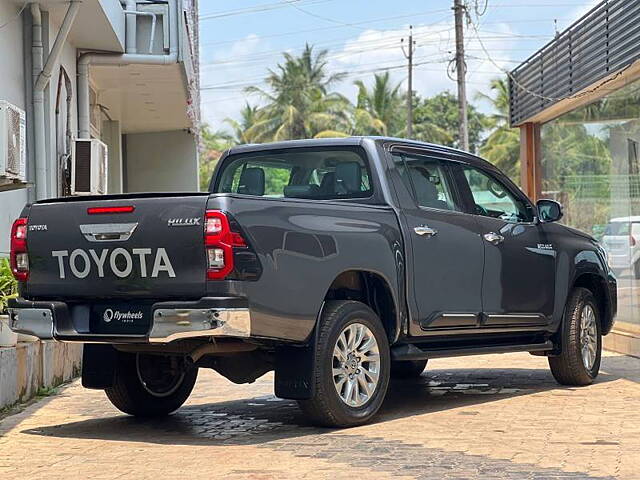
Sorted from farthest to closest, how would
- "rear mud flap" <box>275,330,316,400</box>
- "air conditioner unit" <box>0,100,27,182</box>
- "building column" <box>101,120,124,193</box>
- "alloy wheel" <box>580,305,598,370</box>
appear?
1. "building column" <box>101,120,124,193</box>
2. "alloy wheel" <box>580,305,598,370</box>
3. "air conditioner unit" <box>0,100,27,182</box>
4. "rear mud flap" <box>275,330,316,400</box>

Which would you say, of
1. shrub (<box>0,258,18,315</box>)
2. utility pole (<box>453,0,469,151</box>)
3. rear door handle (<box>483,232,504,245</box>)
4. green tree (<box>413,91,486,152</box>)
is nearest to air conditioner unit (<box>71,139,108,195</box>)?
shrub (<box>0,258,18,315</box>)

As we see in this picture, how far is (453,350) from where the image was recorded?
28.6 ft

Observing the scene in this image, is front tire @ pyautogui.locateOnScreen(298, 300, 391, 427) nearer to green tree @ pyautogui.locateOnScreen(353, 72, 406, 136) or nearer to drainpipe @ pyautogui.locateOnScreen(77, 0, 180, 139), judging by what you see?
drainpipe @ pyautogui.locateOnScreen(77, 0, 180, 139)

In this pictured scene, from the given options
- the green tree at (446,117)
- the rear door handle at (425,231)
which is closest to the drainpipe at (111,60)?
the rear door handle at (425,231)

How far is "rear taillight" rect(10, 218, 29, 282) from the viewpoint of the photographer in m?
7.58

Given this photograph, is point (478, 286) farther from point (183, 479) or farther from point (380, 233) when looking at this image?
point (183, 479)

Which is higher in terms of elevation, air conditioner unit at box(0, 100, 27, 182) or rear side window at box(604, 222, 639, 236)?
air conditioner unit at box(0, 100, 27, 182)

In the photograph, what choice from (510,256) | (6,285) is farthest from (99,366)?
(510,256)

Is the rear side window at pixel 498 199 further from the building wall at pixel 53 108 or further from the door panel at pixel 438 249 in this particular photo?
the building wall at pixel 53 108

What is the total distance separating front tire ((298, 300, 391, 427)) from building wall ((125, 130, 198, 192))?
17744 mm

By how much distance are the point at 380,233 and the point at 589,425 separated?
181 cm

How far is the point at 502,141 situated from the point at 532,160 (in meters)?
40.5

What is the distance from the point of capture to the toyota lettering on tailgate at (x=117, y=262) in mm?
7039

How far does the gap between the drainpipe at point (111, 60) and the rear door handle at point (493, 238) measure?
7.12 m
